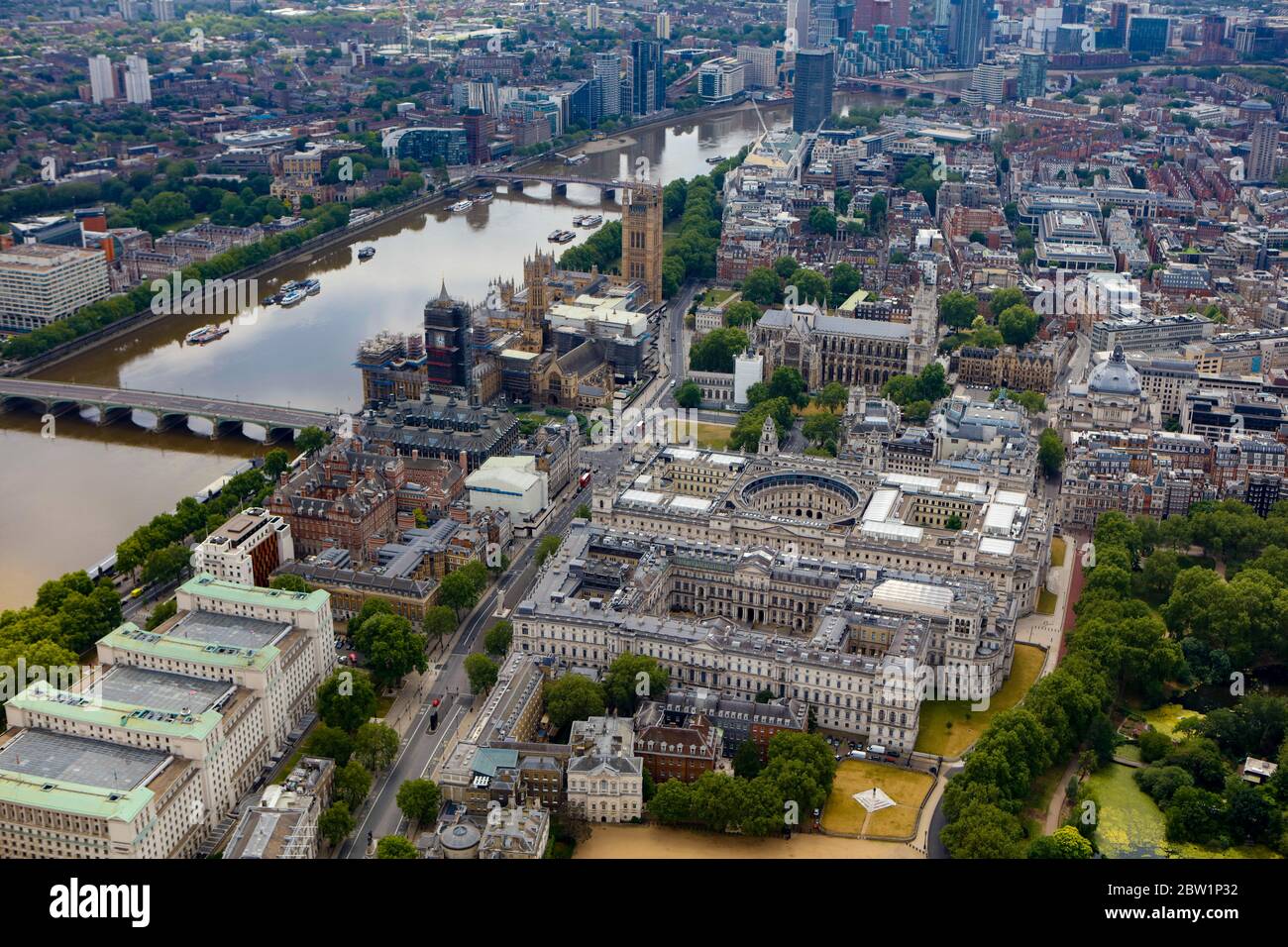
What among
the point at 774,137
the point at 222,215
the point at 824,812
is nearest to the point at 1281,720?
the point at 824,812

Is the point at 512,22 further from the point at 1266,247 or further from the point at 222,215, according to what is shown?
the point at 1266,247

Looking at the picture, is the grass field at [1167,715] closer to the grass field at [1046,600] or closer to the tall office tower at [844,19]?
the grass field at [1046,600]

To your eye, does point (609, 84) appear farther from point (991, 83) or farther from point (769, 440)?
point (769, 440)

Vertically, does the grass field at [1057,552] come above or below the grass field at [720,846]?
above

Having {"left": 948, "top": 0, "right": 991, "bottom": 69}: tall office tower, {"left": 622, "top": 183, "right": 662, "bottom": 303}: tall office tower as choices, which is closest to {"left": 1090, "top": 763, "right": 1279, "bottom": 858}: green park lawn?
{"left": 622, "top": 183, "right": 662, "bottom": 303}: tall office tower

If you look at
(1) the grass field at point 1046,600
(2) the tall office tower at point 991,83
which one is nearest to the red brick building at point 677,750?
(1) the grass field at point 1046,600
